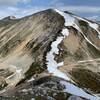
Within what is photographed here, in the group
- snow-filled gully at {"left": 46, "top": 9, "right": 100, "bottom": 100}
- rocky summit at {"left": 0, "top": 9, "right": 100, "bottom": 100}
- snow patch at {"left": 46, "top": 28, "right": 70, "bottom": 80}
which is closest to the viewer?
snow-filled gully at {"left": 46, "top": 9, "right": 100, "bottom": 100}

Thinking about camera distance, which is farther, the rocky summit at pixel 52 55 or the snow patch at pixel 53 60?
the snow patch at pixel 53 60

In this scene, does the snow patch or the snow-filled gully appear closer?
the snow-filled gully

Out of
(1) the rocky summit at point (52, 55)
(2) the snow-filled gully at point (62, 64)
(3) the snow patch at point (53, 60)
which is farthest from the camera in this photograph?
(3) the snow patch at point (53, 60)

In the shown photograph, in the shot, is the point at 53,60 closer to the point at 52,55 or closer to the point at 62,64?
the point at 62,64

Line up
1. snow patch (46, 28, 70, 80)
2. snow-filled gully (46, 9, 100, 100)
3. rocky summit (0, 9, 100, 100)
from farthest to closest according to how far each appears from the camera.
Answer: snow patch (46, 28, 70, 80) → rocky summit (0, 9, 100, 100) → snow-filled gully (46, 9, 100, 100)

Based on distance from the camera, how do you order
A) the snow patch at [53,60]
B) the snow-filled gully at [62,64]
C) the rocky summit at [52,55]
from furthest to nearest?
1. the snow patch at [53,60]
2. the rocky summit at [52,55]
3. the snow-filled gully at [62,64]

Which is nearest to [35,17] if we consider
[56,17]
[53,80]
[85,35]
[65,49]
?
[56,17]

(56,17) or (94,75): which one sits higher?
(56,17)

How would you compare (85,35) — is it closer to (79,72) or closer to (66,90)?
(79,72)
